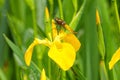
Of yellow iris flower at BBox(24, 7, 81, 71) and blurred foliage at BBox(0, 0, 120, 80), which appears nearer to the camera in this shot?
yellow iris flower at BBox(24, 7, 81, 71)

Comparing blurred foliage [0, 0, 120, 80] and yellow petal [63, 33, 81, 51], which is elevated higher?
yellow petal [63, 33, 81, 51]

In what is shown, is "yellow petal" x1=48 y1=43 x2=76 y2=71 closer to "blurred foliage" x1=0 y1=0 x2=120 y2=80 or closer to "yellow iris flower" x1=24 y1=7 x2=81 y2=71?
"yellow iris flower" x1=24 y1=7 x2=81 y2=71

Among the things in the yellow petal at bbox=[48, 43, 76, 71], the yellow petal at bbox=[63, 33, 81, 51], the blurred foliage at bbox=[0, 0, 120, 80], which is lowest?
the blurred foliage at bbox=[0, 0, 120, 80]

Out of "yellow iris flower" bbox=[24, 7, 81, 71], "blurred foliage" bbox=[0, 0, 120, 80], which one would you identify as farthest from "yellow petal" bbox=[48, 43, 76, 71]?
"blurred foliage" bbox=[0, 0, 120, 80]

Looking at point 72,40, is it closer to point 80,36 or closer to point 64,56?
point 64,56

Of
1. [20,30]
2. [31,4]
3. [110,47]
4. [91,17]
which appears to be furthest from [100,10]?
[20,30]

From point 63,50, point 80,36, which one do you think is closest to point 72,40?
point 63,50
